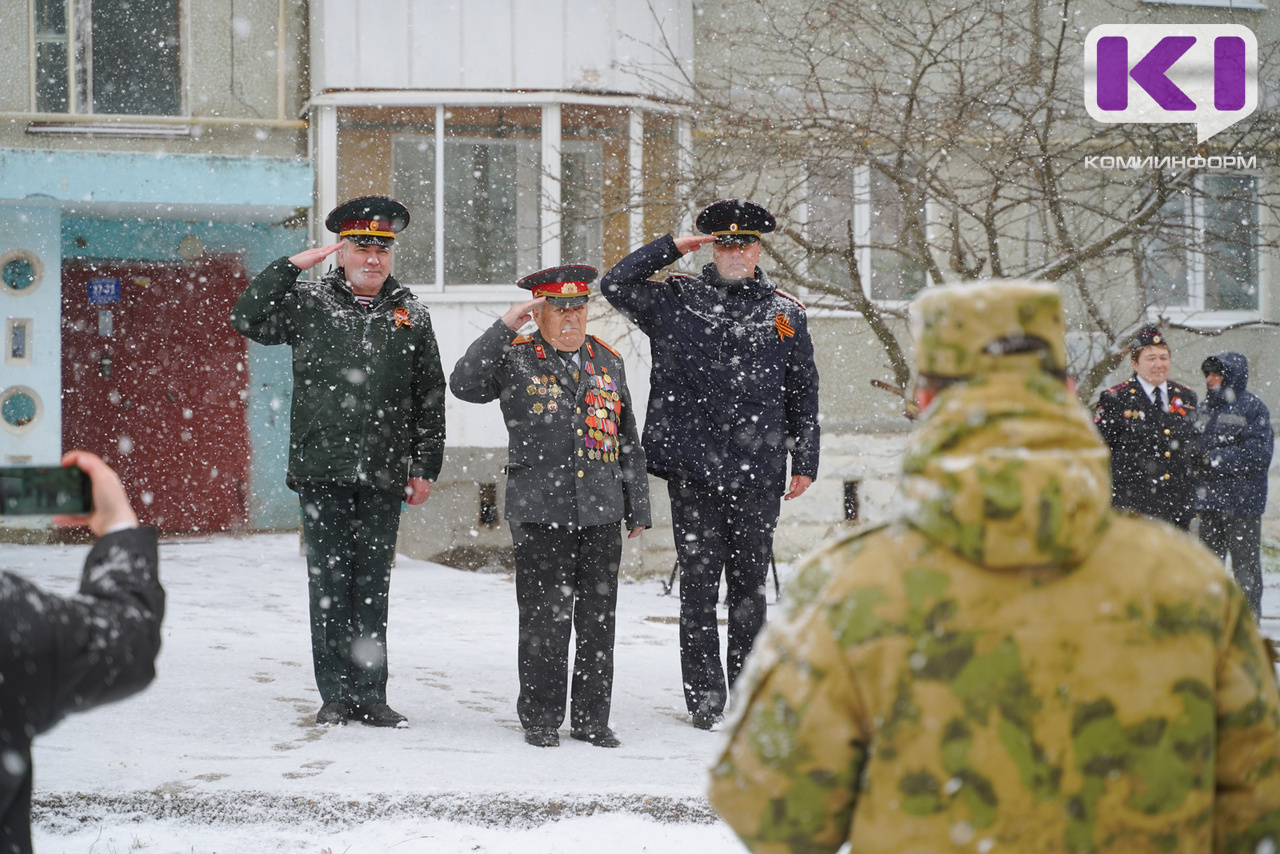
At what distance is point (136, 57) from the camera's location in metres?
13.2

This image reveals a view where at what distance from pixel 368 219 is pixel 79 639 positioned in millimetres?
3765

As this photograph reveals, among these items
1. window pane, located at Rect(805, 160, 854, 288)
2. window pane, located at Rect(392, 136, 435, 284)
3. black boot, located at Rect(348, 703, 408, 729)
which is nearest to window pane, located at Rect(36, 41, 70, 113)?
window pane, located at Rect(392, 136, 435, 284)

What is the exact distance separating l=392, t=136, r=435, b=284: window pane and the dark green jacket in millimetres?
7111

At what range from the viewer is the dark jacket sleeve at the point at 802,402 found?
5.62 metres

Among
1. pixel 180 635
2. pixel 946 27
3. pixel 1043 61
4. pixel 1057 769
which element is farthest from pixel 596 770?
pixel 946 27

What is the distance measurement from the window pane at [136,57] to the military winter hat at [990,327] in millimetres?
13000

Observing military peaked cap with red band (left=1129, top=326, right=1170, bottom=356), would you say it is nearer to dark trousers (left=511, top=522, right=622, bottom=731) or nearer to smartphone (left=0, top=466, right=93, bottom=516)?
dark trousers (left=511, top=522, right=622, bottom=731)

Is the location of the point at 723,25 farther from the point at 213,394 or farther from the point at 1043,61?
the point at 213,394

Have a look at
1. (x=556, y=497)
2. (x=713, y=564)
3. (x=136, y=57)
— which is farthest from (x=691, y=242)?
(x=136, y=57)

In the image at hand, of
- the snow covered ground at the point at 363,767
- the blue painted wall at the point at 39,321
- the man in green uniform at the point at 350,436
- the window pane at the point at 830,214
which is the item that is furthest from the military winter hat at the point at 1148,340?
the blue painted wall at the point at 39,321

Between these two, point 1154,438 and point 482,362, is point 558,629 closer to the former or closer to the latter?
point 482,362

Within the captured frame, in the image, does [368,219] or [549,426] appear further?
[368,219]

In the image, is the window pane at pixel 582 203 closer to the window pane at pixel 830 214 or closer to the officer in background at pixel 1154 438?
the window pane at pixel 830 214

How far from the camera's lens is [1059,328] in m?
1.77
